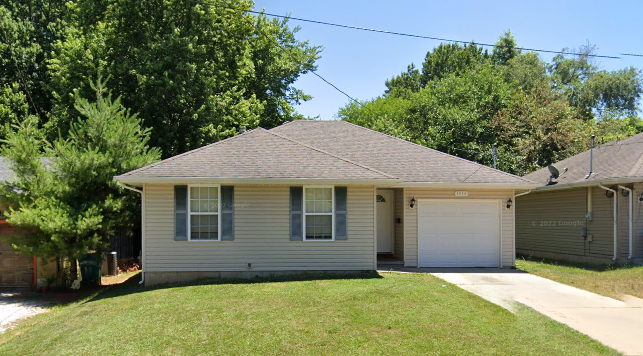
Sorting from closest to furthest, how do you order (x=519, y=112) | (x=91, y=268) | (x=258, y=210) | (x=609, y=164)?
(x=258, y=210)
(x=91, y=268)
(x=609, y=164)
(x=519, y=112)

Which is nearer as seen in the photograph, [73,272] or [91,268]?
[91,268]

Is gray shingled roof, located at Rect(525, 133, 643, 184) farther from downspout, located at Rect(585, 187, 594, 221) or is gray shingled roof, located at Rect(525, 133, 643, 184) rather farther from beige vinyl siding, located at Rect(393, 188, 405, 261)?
beige vinyl siding, located at Rect(393, 188, 405, 261)

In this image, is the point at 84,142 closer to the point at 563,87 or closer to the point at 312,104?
the point at 312,104

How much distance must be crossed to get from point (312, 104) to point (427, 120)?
282 inches

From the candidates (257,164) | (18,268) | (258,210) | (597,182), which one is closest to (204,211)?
(258,210)

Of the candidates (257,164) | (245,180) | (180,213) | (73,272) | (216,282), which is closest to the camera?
(216,282)

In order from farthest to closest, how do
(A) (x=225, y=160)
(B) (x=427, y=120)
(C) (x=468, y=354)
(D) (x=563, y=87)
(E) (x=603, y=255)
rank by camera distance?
1. (D) (x=563, y=87)
2. (B) (x=427, y=120)
3. (E) (x=603, y=255)
4. (A) (x=225, y=160)
5. (C) (x=468, y=354)

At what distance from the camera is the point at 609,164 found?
605 inches

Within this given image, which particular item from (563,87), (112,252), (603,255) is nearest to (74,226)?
(112,252)

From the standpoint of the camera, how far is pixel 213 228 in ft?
38.5

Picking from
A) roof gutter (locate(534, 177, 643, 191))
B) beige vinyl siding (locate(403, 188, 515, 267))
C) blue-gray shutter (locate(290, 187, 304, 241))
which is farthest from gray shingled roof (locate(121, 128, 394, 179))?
roof gutter (locate(534, 177, 643, 191))

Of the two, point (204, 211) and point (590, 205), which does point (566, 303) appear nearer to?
point (590, 205)

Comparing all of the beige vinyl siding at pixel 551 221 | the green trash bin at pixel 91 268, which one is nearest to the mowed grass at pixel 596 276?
the beige vinyl siding at pixel 551 221

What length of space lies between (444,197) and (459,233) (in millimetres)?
1128
